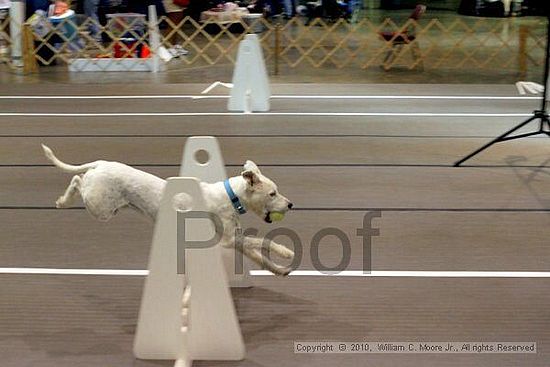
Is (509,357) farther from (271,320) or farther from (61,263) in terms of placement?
(61,263)

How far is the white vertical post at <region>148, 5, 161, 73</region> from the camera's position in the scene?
8734mm

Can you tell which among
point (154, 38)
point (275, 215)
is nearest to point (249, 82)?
point (154, 38)

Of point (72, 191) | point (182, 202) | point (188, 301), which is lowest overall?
→ point (188, 301)

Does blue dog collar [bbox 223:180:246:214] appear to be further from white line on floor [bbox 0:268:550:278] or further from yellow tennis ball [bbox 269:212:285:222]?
white line on floor [bbox 0:268:550:278]

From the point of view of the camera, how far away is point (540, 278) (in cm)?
294

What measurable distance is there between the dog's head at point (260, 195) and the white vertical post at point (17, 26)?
7.17 m

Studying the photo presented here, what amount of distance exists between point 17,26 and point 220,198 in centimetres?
725

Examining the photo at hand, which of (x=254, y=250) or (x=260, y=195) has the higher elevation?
(x=260, y=195)

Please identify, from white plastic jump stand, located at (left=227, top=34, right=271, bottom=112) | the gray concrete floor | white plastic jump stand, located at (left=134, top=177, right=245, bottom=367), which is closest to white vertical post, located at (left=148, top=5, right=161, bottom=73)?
the gray concrete floor

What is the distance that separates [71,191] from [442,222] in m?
1.87

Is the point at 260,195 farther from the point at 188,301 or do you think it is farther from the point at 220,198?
the point at 188,301

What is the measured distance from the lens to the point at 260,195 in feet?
8.22

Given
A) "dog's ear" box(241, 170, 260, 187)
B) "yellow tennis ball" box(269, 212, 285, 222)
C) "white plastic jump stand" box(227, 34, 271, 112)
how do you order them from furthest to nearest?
"white plastic jump stand" box(227, 34, 271, 112) < "yellow tennis ball" box(269, 212, 285, 222) < "dog's ear" box(241, 170, 260, 187)

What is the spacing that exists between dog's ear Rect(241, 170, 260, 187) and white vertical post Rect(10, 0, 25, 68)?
283 inches
